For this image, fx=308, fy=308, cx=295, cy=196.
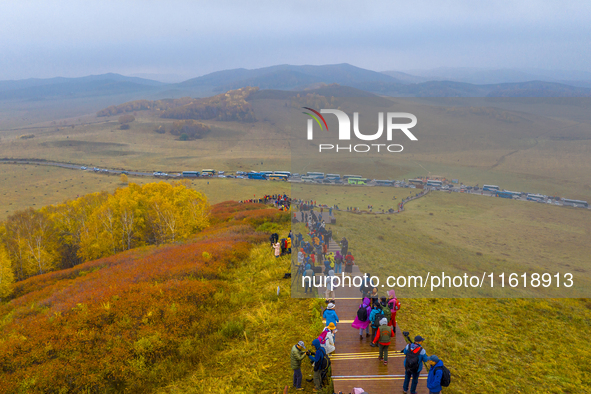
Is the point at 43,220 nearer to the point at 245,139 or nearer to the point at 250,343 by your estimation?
the point at 250,343

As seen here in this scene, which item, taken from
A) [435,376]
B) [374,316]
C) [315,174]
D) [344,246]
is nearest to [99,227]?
[315,174]

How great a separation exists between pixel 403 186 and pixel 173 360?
13.0 meters

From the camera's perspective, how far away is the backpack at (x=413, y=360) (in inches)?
352

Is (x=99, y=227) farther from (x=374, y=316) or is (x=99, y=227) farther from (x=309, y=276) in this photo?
(x=374, y=316)

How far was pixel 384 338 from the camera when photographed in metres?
10.1

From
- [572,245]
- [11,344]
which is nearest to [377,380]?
[572,245]

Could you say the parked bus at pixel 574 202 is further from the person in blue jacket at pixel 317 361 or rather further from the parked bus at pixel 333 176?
the person in blue jacket at pixel 317 361

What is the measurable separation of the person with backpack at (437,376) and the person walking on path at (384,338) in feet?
5.34

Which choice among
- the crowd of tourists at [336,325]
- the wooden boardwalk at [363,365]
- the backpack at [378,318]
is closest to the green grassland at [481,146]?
the crowd of tourists at [336,325]

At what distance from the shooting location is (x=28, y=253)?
34.1m

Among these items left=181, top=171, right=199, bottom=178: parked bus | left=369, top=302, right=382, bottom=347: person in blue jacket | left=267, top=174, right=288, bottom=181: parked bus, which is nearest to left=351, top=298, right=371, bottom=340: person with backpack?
left=369, top=302, right=382, bottom=347: person in blue jacket

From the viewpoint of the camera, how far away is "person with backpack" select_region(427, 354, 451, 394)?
8.55m

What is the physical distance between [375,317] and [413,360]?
7.35 feet

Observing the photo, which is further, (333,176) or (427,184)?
(333,176)
